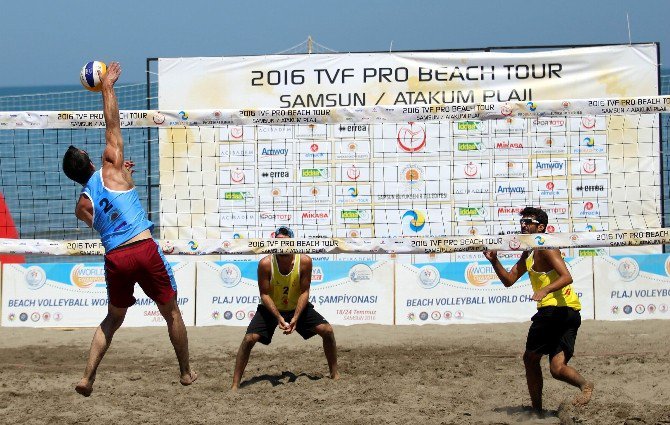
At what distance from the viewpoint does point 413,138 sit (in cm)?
1198

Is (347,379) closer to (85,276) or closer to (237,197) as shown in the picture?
(237,197)

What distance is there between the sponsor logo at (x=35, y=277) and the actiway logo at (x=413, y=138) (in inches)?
178

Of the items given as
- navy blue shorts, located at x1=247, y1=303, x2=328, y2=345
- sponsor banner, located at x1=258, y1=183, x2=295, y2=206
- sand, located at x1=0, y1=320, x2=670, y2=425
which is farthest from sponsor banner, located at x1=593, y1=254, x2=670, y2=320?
navy blue shorts, located at x1=247, y1=303, x2=328, y2=345

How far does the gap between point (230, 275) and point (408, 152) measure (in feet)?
8.45

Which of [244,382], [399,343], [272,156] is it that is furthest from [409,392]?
[272,156]

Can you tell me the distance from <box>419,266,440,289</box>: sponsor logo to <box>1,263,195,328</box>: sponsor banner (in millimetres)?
2712

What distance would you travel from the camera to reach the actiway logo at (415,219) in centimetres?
1205

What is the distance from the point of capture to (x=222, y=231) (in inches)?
470

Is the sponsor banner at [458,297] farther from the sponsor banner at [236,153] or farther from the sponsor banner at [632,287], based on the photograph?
the sponsor banner at [236,153]

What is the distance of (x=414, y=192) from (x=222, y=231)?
233 cm

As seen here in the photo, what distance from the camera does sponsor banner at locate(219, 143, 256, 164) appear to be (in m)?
12.0

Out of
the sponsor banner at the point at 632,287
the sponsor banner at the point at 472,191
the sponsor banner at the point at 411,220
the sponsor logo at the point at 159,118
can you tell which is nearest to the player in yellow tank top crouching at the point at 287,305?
the sponsor logo at the point at 159,118

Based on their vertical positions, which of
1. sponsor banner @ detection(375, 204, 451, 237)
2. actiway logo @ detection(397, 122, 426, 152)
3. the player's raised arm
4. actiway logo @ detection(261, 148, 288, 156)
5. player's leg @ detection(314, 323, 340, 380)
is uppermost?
actiway logo @ detection(397, 122, 426, 152)

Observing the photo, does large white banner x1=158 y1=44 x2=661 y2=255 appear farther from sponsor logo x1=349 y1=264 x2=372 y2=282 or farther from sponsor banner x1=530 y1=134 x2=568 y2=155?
sponsor logo x1=349 y1=264 x2=372 y2=282
